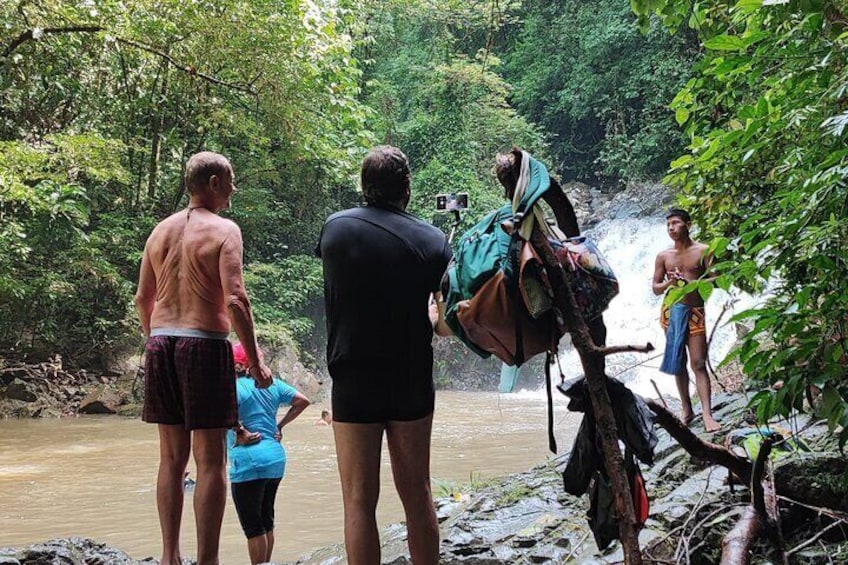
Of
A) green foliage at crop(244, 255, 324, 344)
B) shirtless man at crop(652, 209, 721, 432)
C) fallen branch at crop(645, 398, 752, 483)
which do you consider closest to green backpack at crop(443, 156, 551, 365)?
fallen branch at crop(645, 398, 752, 483)

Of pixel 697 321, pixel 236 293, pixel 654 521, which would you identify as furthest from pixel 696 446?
pixel 697 321

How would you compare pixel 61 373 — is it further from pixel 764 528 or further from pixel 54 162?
pixel 764 528

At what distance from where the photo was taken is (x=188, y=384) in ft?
10.1

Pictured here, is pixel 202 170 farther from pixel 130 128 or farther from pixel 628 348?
pixel 130 128

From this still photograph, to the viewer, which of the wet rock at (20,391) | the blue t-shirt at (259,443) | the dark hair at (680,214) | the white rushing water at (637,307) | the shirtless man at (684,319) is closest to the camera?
the blue t-shirt at (259,443)

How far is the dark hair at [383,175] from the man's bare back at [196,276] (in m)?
0.75

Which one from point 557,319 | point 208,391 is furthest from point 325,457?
point 557,319

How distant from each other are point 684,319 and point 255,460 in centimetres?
345

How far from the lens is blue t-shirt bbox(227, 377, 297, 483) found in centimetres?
386

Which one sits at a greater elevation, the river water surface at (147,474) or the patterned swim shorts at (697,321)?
the patterned swim shorts at (697,321)

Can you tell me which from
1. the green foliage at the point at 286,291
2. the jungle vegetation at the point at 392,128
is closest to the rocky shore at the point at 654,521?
the jungle vegetation at the point at 392,128

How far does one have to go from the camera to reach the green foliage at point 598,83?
21.5 meters

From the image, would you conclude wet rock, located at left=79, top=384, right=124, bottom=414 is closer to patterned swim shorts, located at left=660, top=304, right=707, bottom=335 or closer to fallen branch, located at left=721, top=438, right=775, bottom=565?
patterned swim shorts, located at left=660, top=304, right=707, bottom=335

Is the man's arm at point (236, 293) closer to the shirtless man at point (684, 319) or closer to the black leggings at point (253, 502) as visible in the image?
the black leggings at point (253, 502)
